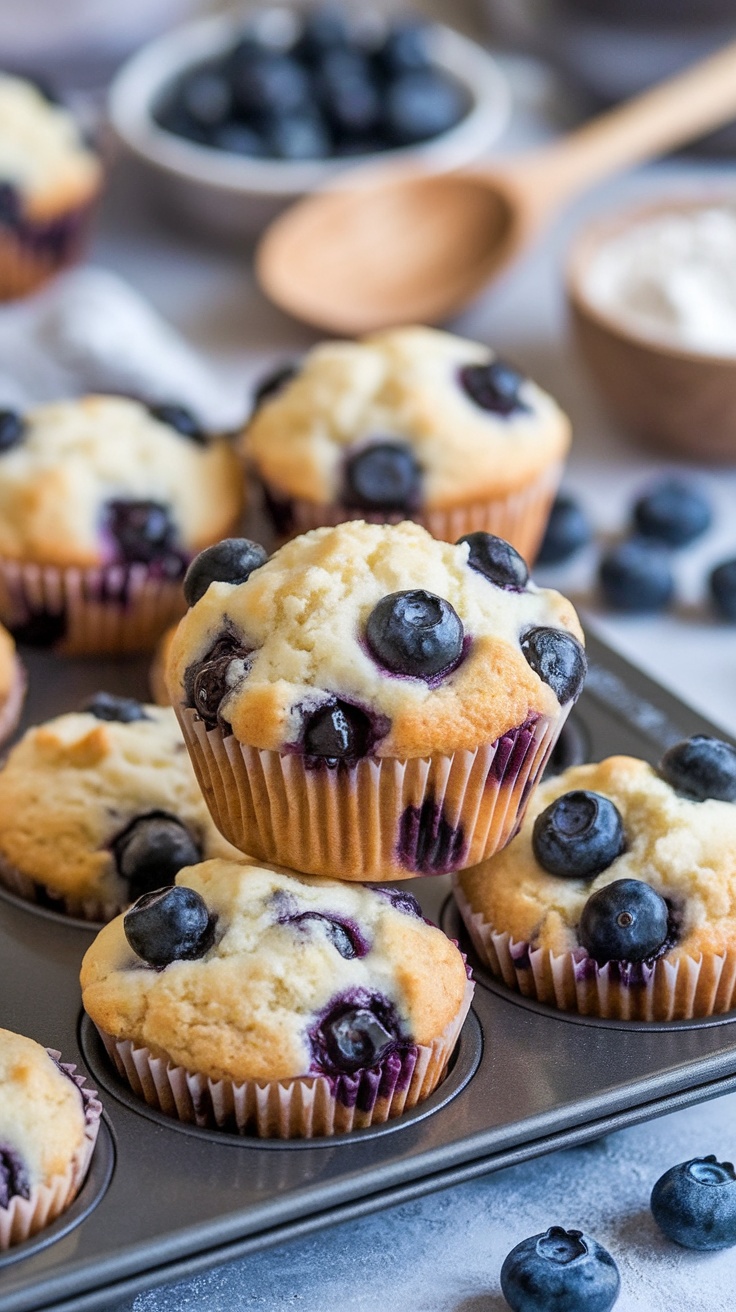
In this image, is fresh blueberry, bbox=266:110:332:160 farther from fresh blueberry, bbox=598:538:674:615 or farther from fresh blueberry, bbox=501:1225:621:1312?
fresh blueberry, bbox=501:1225:621:1312

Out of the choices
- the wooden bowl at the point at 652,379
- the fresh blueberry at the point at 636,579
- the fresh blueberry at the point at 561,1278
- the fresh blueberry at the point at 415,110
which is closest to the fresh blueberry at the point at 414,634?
the fresh blueberry at the point at 561,1278

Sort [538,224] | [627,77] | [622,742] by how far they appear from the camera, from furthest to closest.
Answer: [627,77]
[538,224]
[622,742]

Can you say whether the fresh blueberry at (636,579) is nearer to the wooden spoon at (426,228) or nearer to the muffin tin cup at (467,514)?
the muffin tin cup at (467,514)

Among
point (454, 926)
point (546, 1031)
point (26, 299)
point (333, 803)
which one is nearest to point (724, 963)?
point (546, 1031)

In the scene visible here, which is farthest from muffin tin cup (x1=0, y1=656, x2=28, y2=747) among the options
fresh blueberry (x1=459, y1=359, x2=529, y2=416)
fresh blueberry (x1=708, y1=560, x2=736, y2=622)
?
fresh blueberry (x1=708, y1=560, x2=736, y2=622)

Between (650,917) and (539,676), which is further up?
(539,676)

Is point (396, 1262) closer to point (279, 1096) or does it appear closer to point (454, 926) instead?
point (279, 1096)

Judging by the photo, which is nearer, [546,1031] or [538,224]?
[546,1031]
